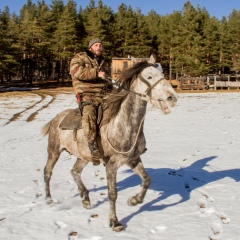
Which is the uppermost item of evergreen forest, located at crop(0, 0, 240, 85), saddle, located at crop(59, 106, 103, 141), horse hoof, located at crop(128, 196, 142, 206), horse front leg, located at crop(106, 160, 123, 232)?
evergreen forest, located at crop(0, 0, 240, 85)

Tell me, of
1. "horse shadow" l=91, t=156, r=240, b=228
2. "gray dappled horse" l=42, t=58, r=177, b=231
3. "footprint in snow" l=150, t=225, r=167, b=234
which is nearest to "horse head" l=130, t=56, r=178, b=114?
"gray dappled horse" l=42, t=58, r=177, b=231

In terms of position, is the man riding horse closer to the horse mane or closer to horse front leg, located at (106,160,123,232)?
the horse mane

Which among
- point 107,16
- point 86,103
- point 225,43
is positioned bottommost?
point 86,103

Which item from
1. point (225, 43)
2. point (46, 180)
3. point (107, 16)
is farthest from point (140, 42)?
point (46, 180)

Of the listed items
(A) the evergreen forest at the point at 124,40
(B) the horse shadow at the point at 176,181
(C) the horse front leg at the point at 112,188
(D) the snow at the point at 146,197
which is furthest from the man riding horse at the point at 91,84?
(A) the evergreen forest at the point at 124,40

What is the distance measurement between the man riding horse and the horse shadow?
1738 mm

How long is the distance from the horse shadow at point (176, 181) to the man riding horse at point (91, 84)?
174cm

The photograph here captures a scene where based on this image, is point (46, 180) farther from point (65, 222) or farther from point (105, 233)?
point (105, 233)

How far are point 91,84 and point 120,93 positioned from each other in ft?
2.04

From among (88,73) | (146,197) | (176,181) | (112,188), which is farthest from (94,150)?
(176,181)

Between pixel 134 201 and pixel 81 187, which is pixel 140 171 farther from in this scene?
pixel 81 187

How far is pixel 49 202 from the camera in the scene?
247 inches

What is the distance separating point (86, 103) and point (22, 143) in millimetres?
8389

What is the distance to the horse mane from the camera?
17.1 ft
